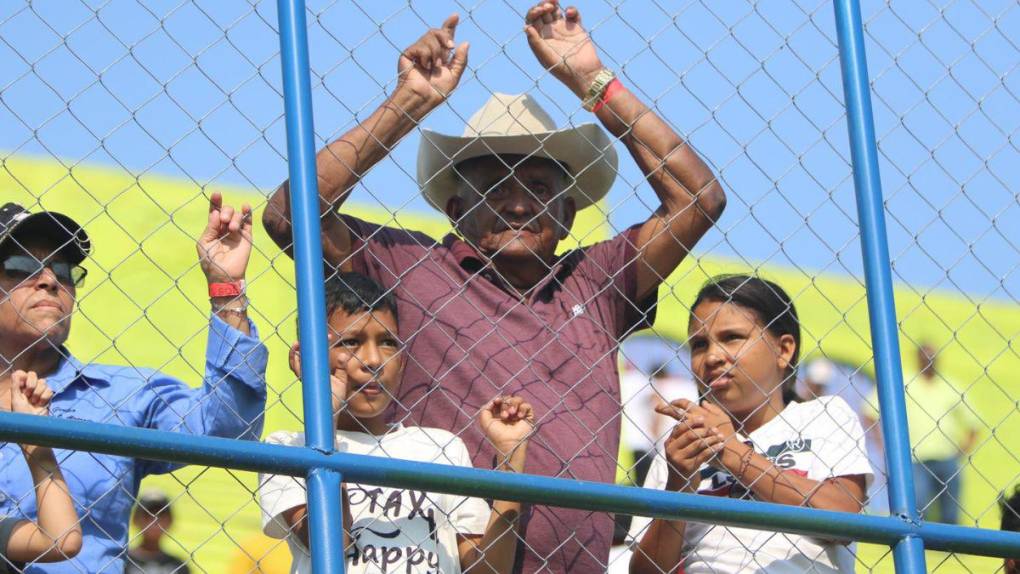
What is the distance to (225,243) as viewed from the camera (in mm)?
3057

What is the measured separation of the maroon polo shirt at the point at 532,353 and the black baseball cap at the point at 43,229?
2.00 ft

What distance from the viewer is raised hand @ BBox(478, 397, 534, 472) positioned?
3027 mm

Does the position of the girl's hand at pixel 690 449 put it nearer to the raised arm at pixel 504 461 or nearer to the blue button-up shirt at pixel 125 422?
the raised arm at pixel 504 461

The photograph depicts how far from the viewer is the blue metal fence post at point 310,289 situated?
2633 millimetres

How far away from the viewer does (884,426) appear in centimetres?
316

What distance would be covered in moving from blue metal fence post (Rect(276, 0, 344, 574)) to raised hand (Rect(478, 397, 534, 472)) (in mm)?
431

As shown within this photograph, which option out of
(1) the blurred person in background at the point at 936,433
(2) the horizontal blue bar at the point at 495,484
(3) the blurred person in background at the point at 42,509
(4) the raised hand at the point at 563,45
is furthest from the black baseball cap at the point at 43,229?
(1) the blurred person in background at the point at 936,433

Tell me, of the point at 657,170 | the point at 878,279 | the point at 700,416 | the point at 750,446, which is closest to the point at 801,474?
the point at 750,446

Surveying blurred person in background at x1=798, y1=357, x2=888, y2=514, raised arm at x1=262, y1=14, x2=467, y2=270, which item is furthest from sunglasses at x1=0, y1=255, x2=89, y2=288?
blurred person in background at x1=798, y1=357, x2=888, y2=514

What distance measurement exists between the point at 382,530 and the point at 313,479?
0.43 metres

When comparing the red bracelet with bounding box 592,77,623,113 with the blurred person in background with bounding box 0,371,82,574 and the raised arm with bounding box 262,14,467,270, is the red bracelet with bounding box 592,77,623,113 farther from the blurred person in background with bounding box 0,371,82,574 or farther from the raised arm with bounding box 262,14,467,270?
the blurred person in background with bounding box 0,371,82,574

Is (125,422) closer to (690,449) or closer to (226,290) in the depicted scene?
(226,290)

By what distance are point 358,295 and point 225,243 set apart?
353 mm

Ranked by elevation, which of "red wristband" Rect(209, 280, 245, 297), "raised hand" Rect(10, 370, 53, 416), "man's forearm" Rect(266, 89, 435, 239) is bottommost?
"raised hand" Rect(10, 370, 53, 416)
